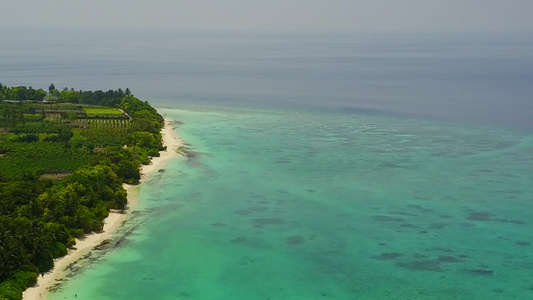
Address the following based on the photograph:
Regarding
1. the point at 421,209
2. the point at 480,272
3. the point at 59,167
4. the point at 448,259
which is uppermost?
the point at 59,167

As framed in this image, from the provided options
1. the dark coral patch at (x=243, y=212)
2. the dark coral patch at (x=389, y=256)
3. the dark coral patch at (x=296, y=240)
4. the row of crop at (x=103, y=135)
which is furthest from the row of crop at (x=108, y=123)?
the dark coral patch at (x=389, y=256)

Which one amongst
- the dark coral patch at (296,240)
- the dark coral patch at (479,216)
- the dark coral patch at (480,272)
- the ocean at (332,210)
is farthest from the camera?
the dark coral patch at (479,216)

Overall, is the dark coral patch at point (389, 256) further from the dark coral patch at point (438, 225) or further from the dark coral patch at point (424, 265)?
the dark coral patch at point (438, 225)


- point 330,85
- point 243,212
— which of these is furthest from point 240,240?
point 330,85

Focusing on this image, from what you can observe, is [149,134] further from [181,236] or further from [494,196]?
[494,196]

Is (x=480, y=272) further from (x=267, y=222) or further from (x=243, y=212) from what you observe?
(x=243, y=212)
